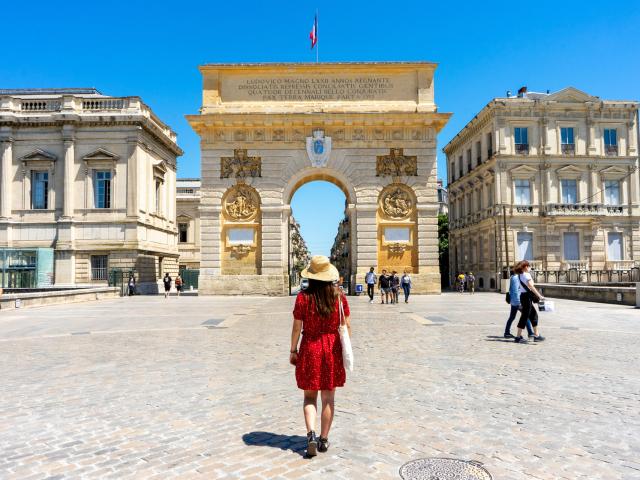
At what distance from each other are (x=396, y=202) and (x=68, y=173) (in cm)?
2171

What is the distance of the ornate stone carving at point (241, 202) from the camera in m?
30.7

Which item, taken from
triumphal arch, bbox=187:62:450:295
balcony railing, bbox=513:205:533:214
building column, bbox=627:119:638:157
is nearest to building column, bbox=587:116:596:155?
building column, bbox=627:119:638:157

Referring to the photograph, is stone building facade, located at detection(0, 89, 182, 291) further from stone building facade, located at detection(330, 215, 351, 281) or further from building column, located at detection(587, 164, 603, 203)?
building column, located at detection(587, 164, 603, 203)

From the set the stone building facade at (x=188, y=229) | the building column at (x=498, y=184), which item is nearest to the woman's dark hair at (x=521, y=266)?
the building column at (x=498, y=184)

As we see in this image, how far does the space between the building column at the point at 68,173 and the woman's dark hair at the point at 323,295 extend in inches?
1387

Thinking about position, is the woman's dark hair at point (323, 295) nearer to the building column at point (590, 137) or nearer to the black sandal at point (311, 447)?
the black sandal at point (311, 447)

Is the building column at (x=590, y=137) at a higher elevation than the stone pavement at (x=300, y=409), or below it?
higher

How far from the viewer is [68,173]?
36.0m

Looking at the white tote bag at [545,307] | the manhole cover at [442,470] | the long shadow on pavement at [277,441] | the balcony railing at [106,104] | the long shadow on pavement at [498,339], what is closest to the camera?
the manhole cover at [442,470]

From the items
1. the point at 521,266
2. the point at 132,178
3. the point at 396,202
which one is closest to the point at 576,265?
the point at 396,202

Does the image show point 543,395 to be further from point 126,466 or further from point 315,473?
point 126,466

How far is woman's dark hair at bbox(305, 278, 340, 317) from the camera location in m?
4.75

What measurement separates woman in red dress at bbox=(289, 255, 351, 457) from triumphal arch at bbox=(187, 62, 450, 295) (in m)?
25.4

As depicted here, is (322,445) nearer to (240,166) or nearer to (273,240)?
(273,240)
